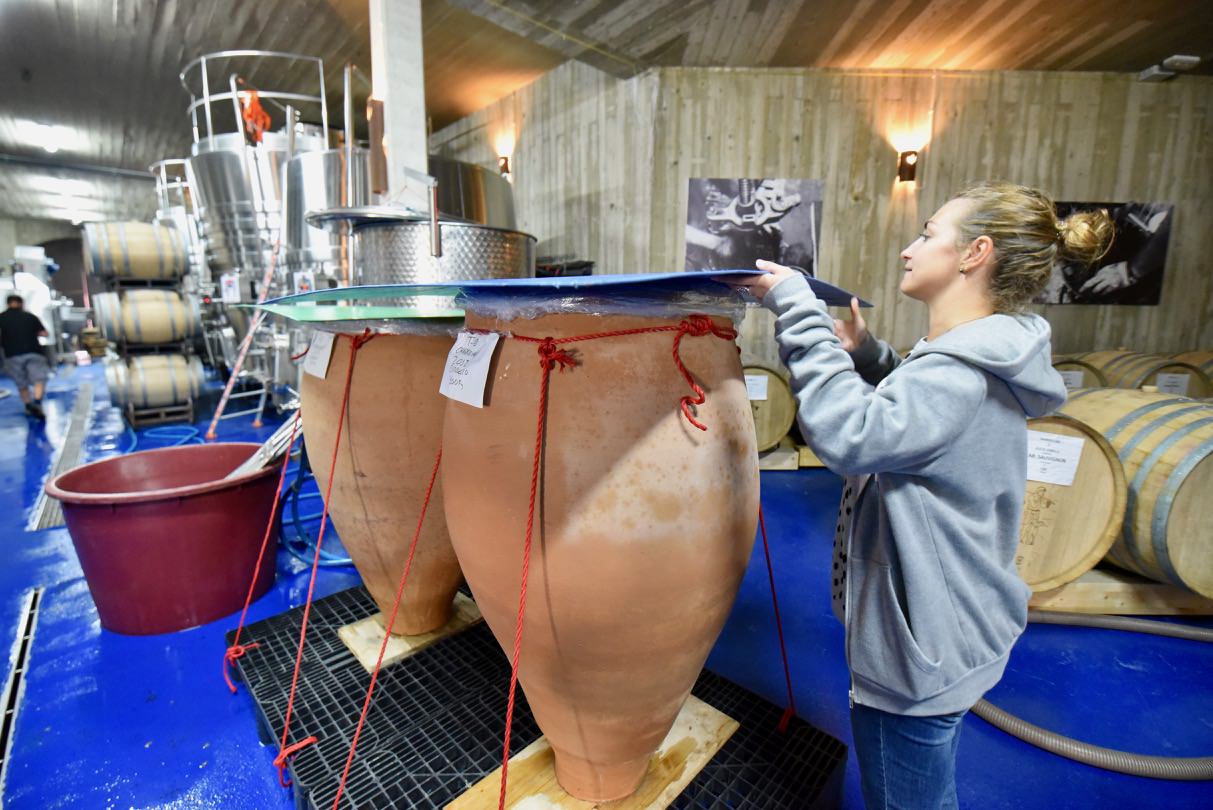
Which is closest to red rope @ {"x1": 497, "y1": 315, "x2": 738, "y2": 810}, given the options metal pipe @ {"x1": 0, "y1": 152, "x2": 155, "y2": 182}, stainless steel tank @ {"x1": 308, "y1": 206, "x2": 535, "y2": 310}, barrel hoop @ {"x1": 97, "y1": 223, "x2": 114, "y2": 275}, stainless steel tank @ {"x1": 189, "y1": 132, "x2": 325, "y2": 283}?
stainless steel tank @ {"x1": 308, "y1": 206, "x2": 535, "y2": 310}

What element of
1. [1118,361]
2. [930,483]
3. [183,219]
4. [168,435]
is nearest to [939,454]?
[930,483]

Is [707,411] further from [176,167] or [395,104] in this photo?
[176,167]

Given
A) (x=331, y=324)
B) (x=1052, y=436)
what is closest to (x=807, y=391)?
(x=331, y=324)

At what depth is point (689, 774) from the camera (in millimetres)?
1234

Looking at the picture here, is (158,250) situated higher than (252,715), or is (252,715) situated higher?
(158,250)

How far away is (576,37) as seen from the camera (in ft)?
14.1

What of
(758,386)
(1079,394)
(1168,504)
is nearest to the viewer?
(1168,504)

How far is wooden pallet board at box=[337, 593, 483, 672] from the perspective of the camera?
5.49ft

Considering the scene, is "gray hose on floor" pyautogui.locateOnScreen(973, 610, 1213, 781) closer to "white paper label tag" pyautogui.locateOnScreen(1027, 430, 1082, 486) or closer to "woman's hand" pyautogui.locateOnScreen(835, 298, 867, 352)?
"white paper label tag" pyautogui.locateOnScreen(1027, 430, 1082, 486)

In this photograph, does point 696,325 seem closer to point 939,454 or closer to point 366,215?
point 939,454

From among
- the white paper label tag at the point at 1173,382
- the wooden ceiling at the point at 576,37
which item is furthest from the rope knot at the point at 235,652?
the white paper label tag at the point at 1173,382

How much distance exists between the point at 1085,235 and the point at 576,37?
435cm

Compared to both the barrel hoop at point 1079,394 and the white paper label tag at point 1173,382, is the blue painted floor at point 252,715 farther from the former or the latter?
the white paper label tag at point 1173,382

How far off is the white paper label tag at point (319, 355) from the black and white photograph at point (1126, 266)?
5.75 m
